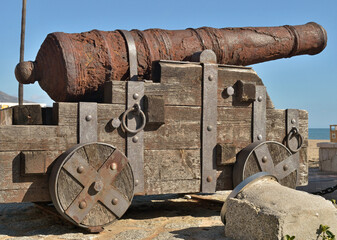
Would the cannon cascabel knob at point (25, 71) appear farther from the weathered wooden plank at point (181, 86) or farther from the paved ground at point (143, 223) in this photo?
the paved ground at point (143, 223)

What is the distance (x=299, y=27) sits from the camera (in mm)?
5930

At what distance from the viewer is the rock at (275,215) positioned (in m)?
3.51

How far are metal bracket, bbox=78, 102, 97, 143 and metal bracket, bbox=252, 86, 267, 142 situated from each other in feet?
5.94

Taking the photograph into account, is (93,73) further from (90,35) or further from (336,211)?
(336,211)

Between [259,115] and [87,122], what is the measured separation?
1949 millimetres

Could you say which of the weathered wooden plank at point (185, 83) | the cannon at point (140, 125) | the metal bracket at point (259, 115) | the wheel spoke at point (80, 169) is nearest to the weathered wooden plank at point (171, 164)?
the cannon at point (140, 125)

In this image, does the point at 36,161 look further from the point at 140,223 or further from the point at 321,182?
the point at 321,182

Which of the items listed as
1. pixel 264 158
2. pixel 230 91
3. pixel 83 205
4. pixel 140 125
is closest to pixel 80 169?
pixel 83 205

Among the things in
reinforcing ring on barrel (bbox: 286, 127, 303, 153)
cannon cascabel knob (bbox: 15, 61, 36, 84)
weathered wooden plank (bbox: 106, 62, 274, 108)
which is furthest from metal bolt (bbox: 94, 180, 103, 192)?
reinforcing ring on barrel (bbox: 286, 127, 303, 153)

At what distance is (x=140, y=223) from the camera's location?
4.67m

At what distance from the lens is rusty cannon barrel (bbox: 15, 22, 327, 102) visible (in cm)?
461

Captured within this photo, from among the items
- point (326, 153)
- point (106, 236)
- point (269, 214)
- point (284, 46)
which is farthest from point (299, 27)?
point (326, 153)

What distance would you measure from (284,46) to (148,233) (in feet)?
9.63

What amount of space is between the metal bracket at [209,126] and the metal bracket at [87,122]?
45.5 inches
